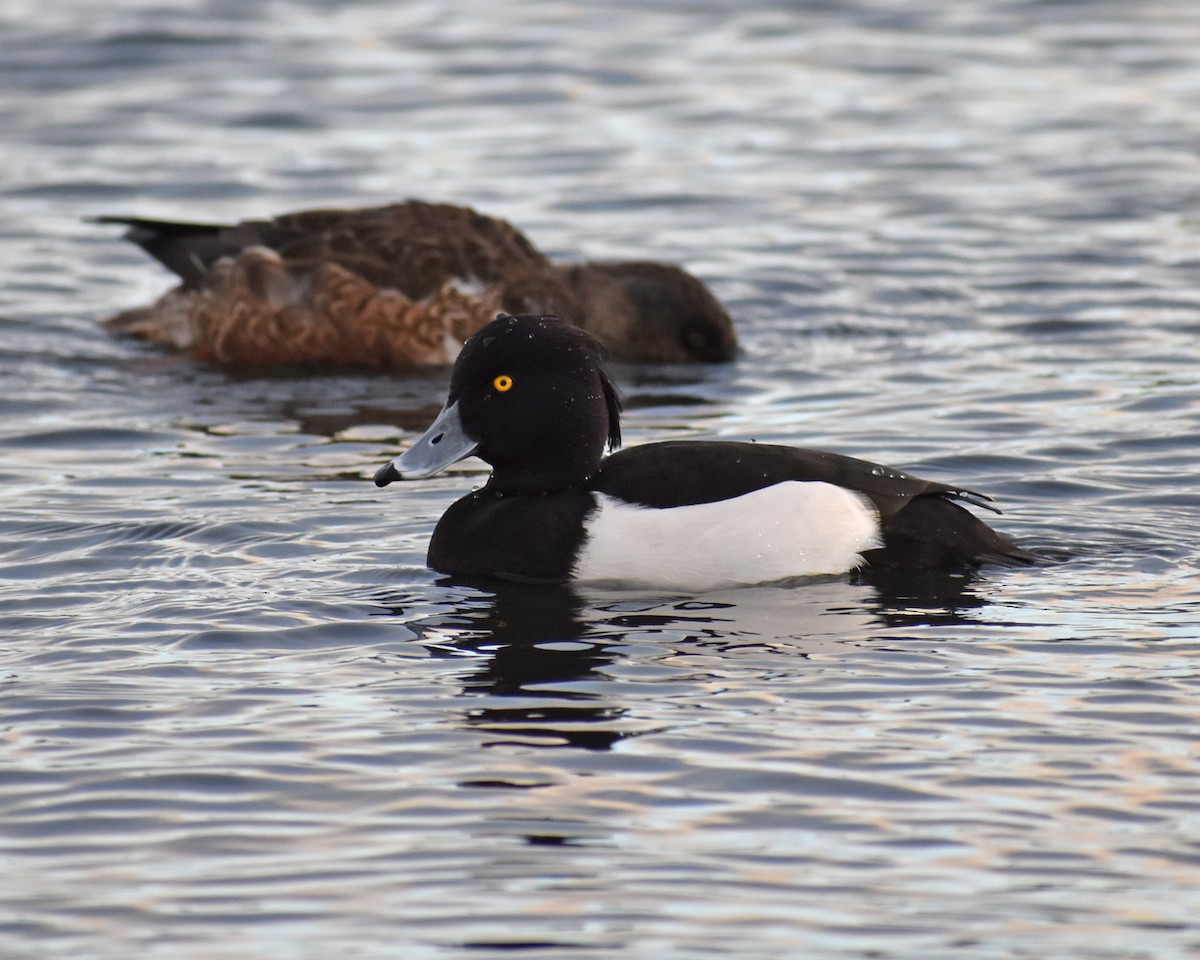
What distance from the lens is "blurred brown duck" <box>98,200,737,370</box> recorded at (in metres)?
12.3

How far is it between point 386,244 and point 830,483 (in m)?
5.04

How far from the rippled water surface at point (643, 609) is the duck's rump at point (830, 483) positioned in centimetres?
21

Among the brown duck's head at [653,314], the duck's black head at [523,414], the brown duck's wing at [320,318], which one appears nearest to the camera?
the duck's black head at [523,414]

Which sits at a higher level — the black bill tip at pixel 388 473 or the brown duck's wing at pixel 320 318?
the brown duck's wing at pixel 320 318

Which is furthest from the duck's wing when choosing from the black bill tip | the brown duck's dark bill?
the black bill tip

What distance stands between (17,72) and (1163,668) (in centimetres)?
1539

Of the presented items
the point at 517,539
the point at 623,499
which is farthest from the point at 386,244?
the point at 623,499

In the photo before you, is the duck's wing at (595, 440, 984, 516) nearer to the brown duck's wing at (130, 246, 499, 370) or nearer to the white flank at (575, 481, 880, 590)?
the white flank at (575, 481, 880, 590)

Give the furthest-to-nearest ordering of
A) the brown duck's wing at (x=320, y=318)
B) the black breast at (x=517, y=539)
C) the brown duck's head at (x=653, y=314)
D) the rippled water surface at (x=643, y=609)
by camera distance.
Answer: the brown duck's head at (x=653, y=314)
the brown duck's wing at (x=320, y=318)
the black breast at (x=517, y=539)
the rippled water surface at (x=643, y=609)

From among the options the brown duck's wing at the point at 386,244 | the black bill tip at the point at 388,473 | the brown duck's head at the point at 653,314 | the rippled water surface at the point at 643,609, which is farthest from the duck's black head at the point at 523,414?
the brown duck's head at the point at 653,314

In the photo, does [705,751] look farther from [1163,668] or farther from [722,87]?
[722,87]

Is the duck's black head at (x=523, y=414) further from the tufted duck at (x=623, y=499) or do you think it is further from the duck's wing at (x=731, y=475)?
the duck's wing at (x=731, y=475)

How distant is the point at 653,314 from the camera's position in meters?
12.6

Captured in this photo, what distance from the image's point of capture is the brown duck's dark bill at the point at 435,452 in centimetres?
820
